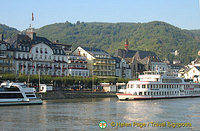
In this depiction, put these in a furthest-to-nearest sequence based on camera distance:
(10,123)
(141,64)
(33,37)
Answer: (141,64) → (33,37) → (10,123)

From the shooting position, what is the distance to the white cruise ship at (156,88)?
9444 cm

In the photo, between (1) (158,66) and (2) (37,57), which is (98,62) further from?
(1) (158,66)

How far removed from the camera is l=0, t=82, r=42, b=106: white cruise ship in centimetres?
7075

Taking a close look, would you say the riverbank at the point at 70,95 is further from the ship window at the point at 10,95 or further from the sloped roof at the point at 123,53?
the sloped roof at the point at 123,53

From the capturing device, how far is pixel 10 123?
47.8 metres

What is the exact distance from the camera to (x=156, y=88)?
9862 centimetres

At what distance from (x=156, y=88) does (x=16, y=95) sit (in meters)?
39.6

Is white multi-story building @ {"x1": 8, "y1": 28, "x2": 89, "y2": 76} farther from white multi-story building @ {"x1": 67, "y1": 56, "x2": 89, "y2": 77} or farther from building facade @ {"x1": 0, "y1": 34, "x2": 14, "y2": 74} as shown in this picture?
building facade @ {"x1": 0, "y1": 34, "x2": 14, "y2": 74}

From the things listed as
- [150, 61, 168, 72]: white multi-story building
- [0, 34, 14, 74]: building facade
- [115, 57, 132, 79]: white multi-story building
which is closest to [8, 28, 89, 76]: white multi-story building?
[0, 34, 14, 74]: building facade

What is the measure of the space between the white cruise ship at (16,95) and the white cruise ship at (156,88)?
25613 mm

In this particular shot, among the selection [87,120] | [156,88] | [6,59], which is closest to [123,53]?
[156,88]

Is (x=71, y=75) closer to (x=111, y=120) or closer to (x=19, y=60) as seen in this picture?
(x=19, y=60)

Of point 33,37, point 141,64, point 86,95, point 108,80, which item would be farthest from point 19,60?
point 141,64

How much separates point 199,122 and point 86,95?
2146 inches
